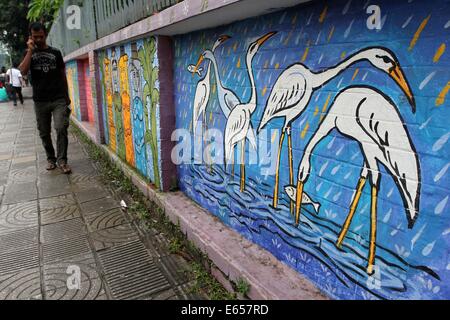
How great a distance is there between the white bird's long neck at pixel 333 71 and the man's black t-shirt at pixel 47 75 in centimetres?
456

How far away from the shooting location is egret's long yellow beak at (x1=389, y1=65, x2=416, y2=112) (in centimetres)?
172

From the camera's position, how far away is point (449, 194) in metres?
1.60

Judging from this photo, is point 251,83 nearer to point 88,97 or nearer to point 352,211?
point 352,211

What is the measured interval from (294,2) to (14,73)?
18249 mm

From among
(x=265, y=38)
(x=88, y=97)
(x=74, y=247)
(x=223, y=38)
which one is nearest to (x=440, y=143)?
(x=265, y=38)

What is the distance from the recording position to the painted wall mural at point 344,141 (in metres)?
1.67

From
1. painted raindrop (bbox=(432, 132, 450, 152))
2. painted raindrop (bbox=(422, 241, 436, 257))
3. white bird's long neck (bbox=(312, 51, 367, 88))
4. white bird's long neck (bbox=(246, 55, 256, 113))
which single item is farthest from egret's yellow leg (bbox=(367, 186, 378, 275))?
white bird's long neck (bbox=(246, 55, 256, 113))

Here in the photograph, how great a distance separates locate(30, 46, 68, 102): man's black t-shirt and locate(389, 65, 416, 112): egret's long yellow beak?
5.07m

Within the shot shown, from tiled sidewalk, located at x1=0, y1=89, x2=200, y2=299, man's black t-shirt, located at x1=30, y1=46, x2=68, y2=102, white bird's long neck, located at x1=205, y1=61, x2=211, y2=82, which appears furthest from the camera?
man's black t-shirt, located at x1=30, y1=46, x2=68, y2=102

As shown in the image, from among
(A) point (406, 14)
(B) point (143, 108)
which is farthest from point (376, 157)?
(B) point (143, 108)

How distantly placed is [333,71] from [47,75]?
4722 mm

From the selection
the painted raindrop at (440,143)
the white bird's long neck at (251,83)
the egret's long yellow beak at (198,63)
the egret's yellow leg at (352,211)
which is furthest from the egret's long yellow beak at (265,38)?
the painted raindrop at (440,143)

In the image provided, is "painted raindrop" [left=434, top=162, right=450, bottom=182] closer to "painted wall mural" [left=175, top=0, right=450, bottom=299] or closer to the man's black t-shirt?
"painted wall mural" [left=175, top=0, right=450, bottom=299]

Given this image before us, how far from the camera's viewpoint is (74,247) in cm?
347
